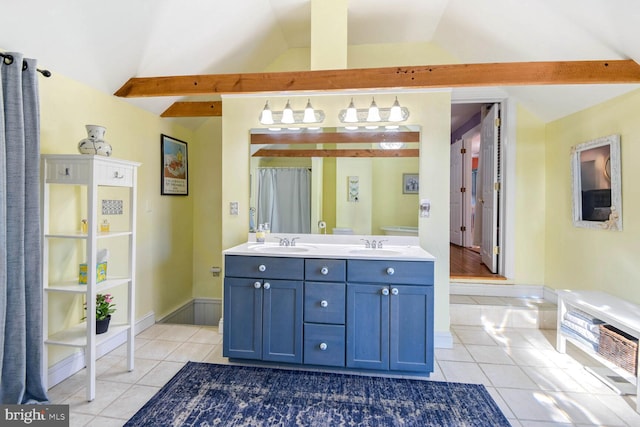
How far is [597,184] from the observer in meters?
2.60

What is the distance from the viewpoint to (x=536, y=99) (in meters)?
3.06

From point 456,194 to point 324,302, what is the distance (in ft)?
14.0

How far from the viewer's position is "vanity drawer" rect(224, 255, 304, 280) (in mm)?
2268

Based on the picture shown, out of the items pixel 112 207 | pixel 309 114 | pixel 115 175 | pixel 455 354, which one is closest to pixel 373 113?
pixel 309 114

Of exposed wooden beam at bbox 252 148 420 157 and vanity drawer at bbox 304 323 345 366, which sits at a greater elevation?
exposed wooden beam at bbox 252 148 420 157

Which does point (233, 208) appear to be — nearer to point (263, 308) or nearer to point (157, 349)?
point (263, 308)

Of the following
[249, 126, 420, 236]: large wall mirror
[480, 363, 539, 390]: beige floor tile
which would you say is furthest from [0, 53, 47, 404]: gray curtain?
[480, 363, 539, 390]: beige floor tile

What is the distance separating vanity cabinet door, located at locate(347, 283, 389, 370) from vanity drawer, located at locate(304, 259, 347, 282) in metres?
0.12

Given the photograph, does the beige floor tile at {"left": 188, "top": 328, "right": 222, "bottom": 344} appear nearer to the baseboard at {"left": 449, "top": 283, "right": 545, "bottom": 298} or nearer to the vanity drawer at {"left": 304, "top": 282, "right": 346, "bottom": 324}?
the vanity drawer at {"left": 304, "top": 282, "right": 346, "bottom": 324}

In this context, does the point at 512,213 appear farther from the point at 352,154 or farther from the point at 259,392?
the point at 259,392

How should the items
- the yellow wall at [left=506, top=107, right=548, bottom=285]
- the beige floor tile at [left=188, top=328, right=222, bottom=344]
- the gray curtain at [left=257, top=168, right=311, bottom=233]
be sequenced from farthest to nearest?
the yellow wall at [left=506, top=107, right=548, bottom=285] → the gray curtain at [left=257, top=168, right=311, bottom=233] → the beige floor tile at [left=188, top=328, right=222, bottom=344]

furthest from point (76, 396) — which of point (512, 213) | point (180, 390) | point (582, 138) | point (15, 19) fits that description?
point (582, 138)

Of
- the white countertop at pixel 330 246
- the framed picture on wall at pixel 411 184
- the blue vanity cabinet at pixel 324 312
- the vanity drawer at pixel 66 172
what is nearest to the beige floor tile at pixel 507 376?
the white countertop at pixel 330 246

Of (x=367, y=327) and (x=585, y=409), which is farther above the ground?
(x=367, y=327)
